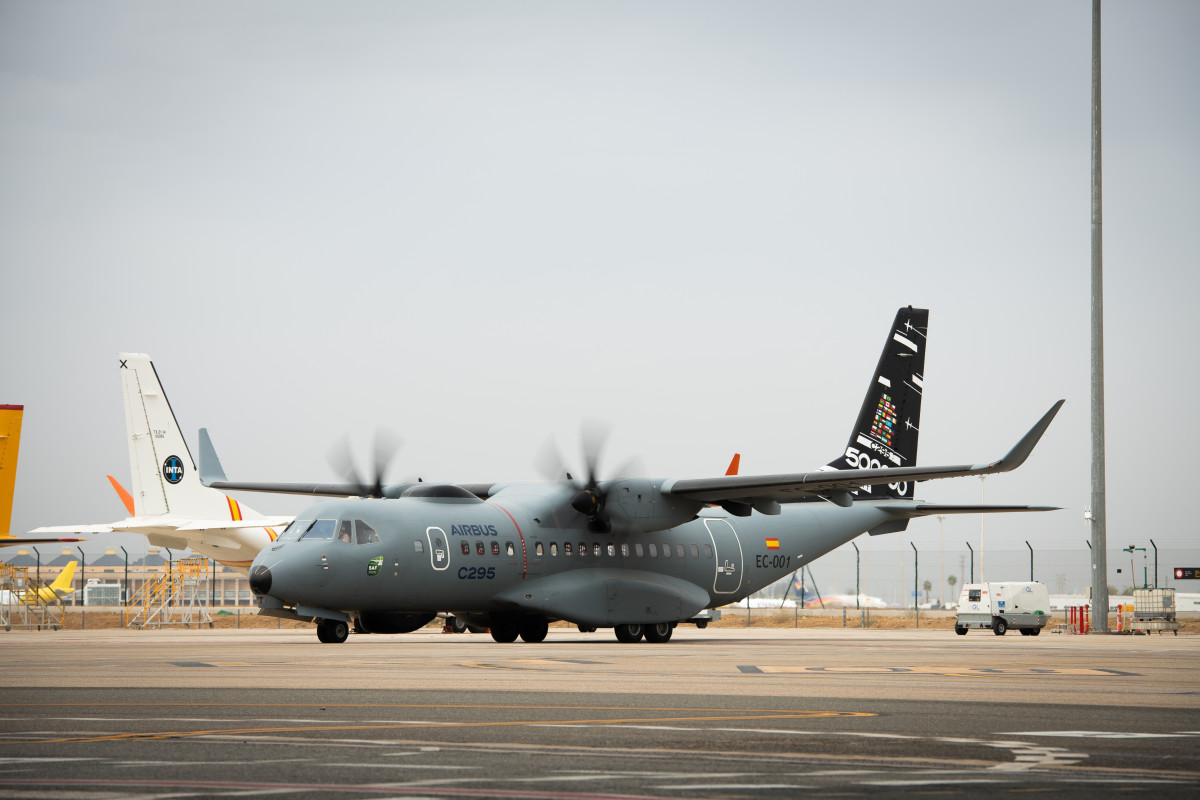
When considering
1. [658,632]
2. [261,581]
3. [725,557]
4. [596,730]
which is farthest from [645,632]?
[596,730]

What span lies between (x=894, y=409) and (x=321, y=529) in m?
17.6

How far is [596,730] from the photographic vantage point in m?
9.60

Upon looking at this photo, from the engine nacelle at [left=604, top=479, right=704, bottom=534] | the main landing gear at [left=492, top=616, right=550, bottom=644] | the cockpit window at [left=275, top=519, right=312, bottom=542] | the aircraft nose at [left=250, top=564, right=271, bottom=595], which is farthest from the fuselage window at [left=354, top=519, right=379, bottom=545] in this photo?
the engine nacelle at [left=604, top=479, right=704, bottom=534]

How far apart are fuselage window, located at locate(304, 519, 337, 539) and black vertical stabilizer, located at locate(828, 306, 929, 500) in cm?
1517

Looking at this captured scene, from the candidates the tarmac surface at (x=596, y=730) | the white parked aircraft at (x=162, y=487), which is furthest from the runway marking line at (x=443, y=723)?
the white parked aircraft at (x=162, y=487)

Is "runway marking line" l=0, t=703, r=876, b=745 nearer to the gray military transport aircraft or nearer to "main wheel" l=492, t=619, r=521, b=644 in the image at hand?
the gray military transport aircraft

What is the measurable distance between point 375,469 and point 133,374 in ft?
40.0

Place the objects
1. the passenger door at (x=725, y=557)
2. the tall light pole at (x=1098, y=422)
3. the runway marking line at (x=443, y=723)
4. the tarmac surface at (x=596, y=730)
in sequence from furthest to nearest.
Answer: the tall light pole at (x=1098, y=422) < the passenger door at (x=725, y=557) < the runway marking line at (x=443, y=723) < the tarmac surface at (x=596, y=730)

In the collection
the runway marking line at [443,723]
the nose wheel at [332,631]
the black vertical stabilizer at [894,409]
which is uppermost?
the black vertical stabilizer at [894,409]

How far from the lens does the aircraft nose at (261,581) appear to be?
24.4 m

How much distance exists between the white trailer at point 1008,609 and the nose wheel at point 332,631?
21.1m

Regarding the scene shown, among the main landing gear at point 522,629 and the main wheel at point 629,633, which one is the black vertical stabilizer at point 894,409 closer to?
the main wheel at point 629,633

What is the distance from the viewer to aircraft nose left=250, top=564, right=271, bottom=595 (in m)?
24.4

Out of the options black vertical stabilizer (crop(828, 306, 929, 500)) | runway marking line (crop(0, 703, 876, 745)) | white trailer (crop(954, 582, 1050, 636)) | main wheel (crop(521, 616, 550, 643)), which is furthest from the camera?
white trailer (crop(954, 582, 1050, 636))
